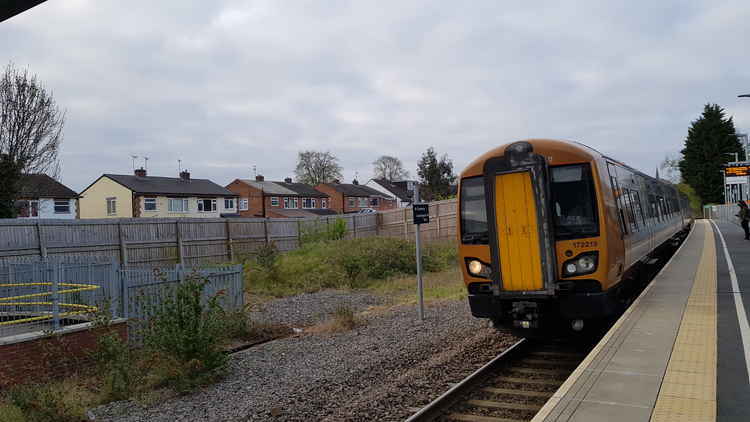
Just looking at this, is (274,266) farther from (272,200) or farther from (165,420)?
(272,200)

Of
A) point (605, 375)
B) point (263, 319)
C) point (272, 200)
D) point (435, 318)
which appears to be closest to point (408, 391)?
point (605, 375)

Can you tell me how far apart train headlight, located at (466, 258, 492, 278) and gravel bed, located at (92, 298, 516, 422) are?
4.26ft

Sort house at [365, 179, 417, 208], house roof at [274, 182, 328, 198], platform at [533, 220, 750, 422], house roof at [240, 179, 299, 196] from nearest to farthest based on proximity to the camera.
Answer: platform at [533, 220, 750, 422]
house roof at [240, 179, 299, 196]
house roof at [274, 182, 328, 198]
house at [365, 179, 417, 208]

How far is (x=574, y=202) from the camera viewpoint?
7.49 metres

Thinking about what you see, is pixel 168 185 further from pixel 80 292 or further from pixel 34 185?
pixel 80 292

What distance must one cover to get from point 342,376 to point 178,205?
4114 centimetres

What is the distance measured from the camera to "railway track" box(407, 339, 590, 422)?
19.1ft

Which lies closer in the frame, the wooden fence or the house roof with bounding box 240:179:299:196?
the wooden fence

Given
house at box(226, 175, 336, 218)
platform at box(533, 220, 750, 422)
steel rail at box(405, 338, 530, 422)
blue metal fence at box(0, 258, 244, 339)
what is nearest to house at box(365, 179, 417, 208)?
house at box(226, 175, 336, 218)

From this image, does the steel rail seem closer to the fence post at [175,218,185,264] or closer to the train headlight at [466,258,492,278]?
the train headlight at [466,258,492,278]

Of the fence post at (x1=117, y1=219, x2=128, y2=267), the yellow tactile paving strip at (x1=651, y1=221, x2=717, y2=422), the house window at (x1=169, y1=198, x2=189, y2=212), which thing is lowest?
the yellow tactile paving strip at (x1=651, y1=221, x2=717, y2=422)

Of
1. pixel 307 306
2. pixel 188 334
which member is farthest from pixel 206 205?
pixel 188 334

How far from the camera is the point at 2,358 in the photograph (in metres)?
7.71

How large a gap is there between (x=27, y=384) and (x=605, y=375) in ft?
24.5
